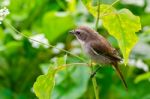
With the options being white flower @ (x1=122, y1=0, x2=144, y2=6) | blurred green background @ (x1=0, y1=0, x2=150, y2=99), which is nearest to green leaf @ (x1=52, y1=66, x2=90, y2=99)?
blurred green background @ (x1=0, y1=0, x2=150, y2=99)

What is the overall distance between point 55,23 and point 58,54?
18 cm

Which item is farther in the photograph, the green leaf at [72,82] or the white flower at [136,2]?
the white flower at [136,2]

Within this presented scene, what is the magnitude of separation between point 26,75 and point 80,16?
1.19 ft

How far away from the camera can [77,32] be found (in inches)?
51.1

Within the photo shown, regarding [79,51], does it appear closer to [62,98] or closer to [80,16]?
[80,16]

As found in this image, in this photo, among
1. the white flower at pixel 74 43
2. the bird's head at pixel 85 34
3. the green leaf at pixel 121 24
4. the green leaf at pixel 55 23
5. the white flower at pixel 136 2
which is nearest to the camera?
the green leaf at pixel 121 24

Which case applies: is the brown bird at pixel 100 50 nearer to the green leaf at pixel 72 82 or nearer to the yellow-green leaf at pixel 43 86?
the yellow-green leaf at pixel 43 86

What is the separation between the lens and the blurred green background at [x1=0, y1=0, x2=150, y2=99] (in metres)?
2.23

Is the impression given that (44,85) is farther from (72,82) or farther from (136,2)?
(136,2)

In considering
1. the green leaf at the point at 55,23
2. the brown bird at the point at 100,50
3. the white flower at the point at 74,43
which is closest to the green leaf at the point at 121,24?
the brown bird at the point at 100,50

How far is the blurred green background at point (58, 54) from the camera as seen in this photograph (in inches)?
87.7

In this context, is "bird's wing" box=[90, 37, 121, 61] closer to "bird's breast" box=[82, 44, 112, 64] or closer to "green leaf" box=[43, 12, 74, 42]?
"bird's breast" box=[82, 44, 112, 64]

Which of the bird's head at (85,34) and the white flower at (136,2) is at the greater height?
the bird's head at (85,34)

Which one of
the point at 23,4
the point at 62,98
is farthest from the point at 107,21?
the point at 23,4
